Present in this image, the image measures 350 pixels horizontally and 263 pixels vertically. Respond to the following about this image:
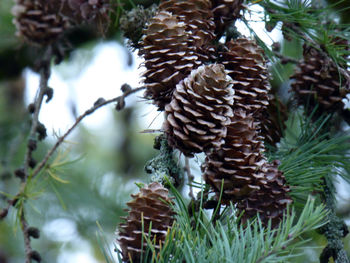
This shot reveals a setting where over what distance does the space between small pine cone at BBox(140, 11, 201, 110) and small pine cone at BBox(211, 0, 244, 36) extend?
0.29ft

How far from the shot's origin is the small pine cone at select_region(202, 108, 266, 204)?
2.21 ft

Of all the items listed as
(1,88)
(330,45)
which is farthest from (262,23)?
(1,88)

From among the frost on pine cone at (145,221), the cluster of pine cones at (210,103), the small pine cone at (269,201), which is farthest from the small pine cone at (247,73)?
the frost on pine cone at (145,221)

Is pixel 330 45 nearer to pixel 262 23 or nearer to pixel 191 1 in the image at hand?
pixel 262 23

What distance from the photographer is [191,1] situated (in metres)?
0.71

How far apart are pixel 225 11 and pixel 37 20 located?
0.54 metres

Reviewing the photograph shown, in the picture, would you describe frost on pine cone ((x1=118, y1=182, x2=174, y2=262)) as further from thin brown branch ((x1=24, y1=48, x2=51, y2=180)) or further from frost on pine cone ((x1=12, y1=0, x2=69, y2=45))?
frost on pine cone ((x1=12, y1=0, x2=69, y2=45))

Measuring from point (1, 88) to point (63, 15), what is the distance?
4.78 ft

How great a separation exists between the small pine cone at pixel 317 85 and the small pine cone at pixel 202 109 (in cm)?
32

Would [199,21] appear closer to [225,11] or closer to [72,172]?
[225,11]

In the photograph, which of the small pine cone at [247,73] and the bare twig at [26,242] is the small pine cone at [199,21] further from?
the bare twig at [26,242]

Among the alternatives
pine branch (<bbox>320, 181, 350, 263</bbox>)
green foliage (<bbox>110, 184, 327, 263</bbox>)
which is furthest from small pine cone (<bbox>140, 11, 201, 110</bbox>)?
pine branch (<bbox>320, 181, 350, 263</bbox>)

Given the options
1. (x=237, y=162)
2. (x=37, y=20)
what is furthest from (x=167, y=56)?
(x=37, y=20)

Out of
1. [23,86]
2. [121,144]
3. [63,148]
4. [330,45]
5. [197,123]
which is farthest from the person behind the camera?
[121,144]
